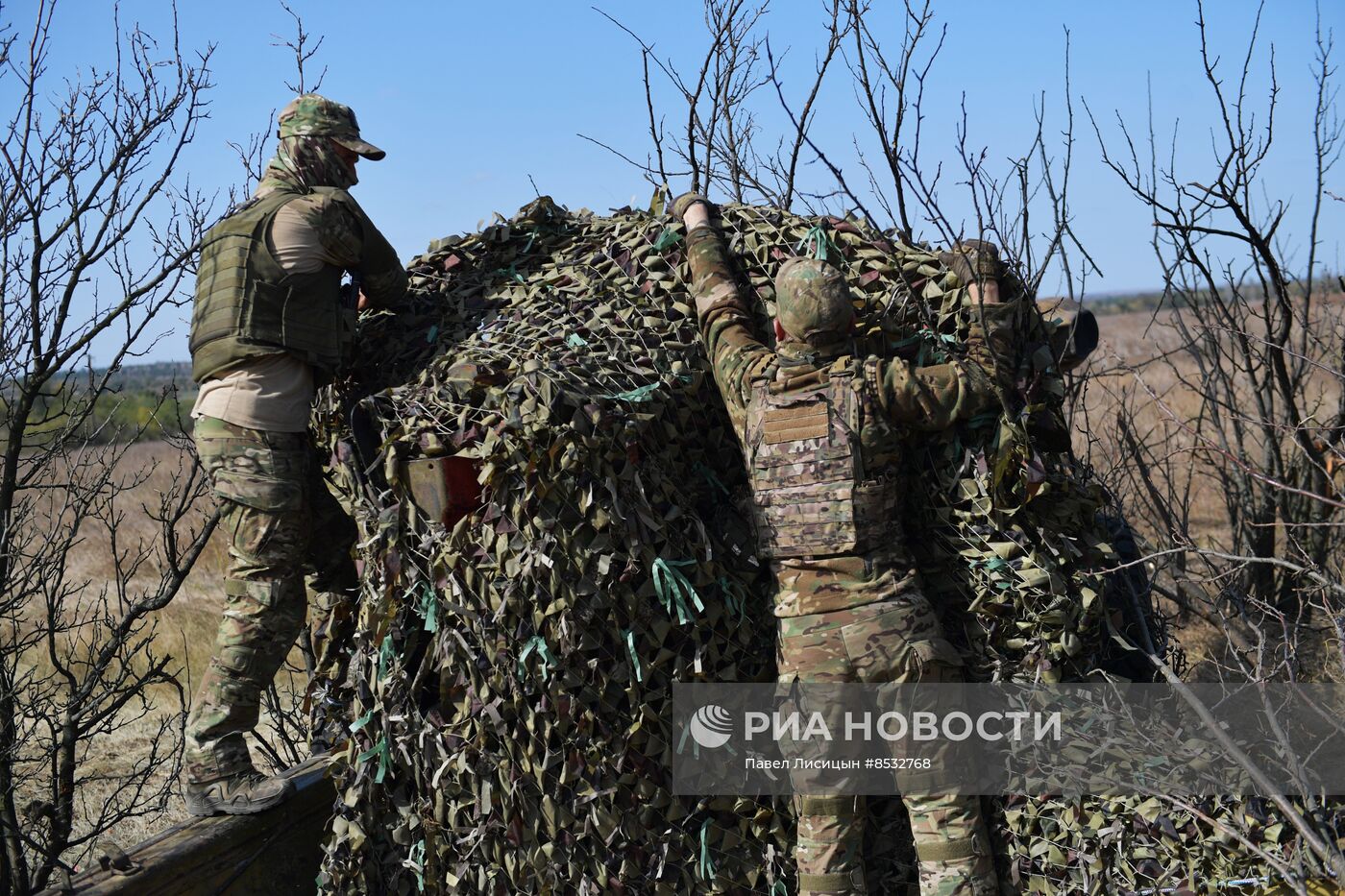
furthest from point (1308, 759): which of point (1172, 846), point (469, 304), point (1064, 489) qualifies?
point (469, 304)

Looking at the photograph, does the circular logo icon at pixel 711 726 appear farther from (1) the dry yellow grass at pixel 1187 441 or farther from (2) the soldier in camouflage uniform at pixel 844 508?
(1) the dry yellow grass at pixel 1187 441

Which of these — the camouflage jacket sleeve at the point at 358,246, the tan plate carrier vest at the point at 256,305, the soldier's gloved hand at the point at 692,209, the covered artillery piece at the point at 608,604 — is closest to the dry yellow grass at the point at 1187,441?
the covered artillery piece at the point at 608,604

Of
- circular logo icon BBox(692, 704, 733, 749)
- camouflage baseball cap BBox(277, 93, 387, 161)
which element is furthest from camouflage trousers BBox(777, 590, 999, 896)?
camouflage baseball cap BBox(277, 93, 387, 161)

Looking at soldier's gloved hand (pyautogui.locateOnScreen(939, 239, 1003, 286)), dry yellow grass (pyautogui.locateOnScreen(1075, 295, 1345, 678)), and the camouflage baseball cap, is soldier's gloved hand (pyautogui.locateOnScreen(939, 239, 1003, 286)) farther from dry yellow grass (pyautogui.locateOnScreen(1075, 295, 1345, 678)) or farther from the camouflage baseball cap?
the camouflage baseball cap

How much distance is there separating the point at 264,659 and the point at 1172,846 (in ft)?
9.77

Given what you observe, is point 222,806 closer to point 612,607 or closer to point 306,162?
point 612,607

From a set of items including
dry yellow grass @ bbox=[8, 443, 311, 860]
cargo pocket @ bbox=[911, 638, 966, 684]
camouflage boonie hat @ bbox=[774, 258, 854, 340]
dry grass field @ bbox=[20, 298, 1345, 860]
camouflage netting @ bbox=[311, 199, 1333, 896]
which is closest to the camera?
camouflage netting @ bbox=[311, 199, 1333, 896]

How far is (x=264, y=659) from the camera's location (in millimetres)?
3992

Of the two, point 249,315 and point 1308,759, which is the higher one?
point 249,315

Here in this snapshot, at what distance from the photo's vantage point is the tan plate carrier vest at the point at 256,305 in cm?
394

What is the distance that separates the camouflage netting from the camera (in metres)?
3.58

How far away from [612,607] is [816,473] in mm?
801

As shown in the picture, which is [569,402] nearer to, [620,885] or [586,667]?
[586,667]

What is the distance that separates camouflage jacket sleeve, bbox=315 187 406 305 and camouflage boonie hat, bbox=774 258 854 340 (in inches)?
55.8
